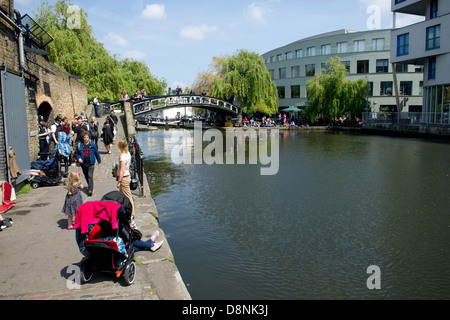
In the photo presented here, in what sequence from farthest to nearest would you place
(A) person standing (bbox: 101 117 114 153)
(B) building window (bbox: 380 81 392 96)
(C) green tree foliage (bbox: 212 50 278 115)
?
(B) building window (bbox: 380 81 392 96) → (C) green tree foliage (bbox: 212 50 278 115) → (A) person standing (bbox: 101 117 114 153)

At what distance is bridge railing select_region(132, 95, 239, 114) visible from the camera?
3481cm

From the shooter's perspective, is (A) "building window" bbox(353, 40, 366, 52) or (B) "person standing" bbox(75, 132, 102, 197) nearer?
(B) "person standing" bbox(75, 132, 102, 197)

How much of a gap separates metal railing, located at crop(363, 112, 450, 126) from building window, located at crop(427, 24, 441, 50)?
6.29 metres

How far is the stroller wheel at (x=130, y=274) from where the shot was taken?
4.67 metres

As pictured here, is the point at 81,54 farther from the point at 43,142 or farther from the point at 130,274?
the point at 130,274

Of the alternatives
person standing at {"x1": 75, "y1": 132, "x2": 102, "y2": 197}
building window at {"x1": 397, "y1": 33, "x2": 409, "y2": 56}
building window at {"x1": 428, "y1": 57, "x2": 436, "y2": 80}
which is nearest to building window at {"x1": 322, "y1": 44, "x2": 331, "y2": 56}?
building window at {"x1": 397, "y1": 33, "x2": 409, "y2": 56}

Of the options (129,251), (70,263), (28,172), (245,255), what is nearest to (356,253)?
(245,255)

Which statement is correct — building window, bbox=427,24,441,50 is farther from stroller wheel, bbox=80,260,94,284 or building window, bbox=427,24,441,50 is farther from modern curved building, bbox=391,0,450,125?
stroller wheel, bbox=80,260,94,284

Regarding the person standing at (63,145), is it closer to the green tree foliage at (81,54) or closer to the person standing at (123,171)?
the person standing at (123,171)

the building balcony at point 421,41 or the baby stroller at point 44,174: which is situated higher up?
the building balcony at point 421,41

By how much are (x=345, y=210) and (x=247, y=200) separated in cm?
286

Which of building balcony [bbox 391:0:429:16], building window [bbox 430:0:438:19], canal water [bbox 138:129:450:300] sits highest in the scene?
building balcony [bbox 391:0:429:16]

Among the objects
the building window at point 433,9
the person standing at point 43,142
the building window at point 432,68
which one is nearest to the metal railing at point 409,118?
the building window at point 432,68

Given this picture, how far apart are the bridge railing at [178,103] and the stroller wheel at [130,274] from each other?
96.8ft
